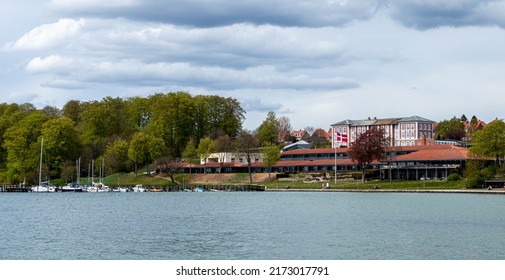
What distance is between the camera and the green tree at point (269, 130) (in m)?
154

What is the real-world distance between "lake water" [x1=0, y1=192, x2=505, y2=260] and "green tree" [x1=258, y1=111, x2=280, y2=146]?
83.5 m

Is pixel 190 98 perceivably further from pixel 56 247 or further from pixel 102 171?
pixel 56 247

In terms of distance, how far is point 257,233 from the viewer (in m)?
45.9

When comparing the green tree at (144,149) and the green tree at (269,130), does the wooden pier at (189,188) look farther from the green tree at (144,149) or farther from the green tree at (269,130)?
the green tree at (269,130)

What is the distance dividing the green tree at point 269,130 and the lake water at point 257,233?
8348 cm

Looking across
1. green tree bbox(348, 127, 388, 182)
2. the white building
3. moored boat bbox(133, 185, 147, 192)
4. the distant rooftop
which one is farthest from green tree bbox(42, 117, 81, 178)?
the distant rooftop

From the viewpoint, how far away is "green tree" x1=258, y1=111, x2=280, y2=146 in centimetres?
15350

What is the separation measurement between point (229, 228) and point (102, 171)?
88.8 meters

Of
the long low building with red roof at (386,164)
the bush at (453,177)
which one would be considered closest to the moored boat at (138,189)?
the long low building with red roof at (386,164)

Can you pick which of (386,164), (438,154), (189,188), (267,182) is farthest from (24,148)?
(438,154)

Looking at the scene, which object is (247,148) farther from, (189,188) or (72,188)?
(72,188)

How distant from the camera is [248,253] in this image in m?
36.9

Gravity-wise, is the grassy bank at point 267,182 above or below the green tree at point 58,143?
below
